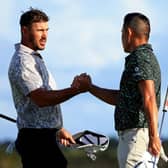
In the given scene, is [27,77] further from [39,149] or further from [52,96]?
[39,149]

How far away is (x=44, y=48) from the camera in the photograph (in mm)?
10383

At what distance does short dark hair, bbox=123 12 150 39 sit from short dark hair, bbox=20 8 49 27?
2.87 ft

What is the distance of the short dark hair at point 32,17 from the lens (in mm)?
10305

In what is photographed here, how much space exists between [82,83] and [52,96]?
343 millimetres

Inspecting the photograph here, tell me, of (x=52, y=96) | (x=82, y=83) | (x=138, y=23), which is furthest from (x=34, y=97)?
(x=138, y=23)

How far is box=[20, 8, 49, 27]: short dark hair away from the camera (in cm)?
1030

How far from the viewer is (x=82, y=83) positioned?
10.2 meters

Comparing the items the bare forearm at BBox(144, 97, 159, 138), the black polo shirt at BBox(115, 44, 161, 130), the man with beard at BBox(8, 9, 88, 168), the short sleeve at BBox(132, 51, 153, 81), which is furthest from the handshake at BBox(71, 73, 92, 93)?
the bare forearm at BBox(144, 97, 159, 138)

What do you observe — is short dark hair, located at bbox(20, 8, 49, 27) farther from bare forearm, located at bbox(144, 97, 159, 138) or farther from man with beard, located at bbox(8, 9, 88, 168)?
bare forearm, located at bbox(144, 97, 159, 138)

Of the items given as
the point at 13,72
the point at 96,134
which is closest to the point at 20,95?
the point at 13,72

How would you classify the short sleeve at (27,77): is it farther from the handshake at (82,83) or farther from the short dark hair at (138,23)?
the short dark hair at (138,23)

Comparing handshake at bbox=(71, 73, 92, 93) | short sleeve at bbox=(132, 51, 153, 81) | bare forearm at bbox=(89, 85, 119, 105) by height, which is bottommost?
bare forearm at bbox=(89, 85, 119, 105)

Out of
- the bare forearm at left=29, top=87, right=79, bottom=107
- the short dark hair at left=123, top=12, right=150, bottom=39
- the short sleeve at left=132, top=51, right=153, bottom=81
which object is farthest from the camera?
the bare forearm at left=29, top=87, right=79, bottom=107

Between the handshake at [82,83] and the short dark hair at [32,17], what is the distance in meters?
0.62
